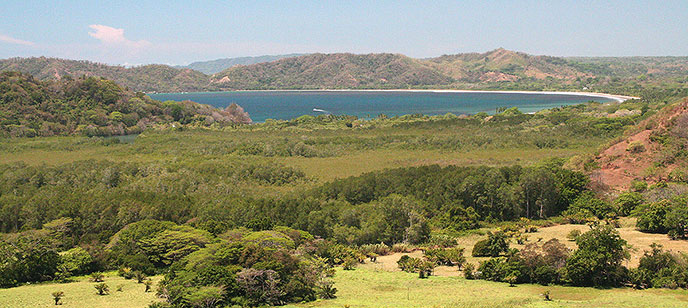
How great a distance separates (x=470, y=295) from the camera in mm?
26812

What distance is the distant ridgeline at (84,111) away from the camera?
331 ft

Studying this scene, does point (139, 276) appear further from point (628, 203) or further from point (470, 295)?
point (628, 203)

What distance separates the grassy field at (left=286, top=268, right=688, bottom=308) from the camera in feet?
81.9

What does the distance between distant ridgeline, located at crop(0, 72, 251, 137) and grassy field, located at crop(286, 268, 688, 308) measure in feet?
285

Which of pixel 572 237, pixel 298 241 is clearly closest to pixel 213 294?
pixel 298 241

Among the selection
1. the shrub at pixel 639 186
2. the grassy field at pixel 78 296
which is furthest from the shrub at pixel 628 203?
the grassy field at pixel 78 296

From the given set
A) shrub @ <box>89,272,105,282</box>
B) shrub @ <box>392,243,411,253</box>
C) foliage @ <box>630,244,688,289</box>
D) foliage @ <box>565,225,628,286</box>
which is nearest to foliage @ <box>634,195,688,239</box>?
foliage @ <box>630,244,688,289</box>

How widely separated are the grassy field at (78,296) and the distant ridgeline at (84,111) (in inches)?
3010

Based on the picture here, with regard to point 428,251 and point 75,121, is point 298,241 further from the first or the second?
point 75,121

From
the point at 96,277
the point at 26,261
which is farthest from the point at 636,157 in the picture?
the point at 26,261

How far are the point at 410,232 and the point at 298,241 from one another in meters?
9.46

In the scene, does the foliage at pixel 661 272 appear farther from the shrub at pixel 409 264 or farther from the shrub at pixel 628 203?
the shrub at pixel 628 203

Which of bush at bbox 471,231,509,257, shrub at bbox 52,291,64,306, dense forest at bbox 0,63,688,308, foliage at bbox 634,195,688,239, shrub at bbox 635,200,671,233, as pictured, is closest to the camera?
shrub at bbox 52,291,64,306

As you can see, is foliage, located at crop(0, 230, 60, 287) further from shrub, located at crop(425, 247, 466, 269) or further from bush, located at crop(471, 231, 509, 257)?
bush, located at crop(471, 231, 509, 257)
